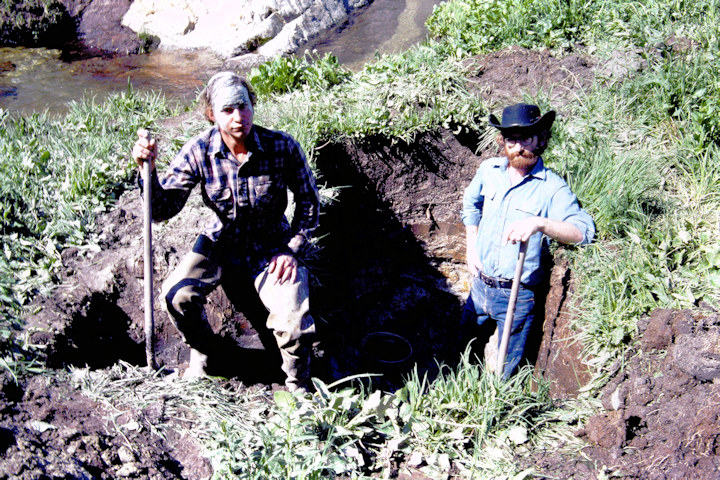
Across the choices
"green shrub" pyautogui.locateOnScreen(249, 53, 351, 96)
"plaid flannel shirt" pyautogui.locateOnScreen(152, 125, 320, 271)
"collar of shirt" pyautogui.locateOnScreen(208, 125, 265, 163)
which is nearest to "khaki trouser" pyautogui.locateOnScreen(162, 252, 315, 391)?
"plaid flannel shirt" pyautogui.locateOnScreen(152, 125, 320, 271)

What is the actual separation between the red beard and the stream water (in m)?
3.95

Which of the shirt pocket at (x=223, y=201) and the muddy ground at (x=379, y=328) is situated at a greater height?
the shirt pocket at (x=223, y=201)

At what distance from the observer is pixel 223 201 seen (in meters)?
3.05

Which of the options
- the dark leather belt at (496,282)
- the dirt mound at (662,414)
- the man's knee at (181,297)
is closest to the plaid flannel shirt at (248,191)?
the man's knee at (181,297)

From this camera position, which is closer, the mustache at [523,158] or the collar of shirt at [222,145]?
the collar of shirt at [222,145]

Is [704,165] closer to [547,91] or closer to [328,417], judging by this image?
[547,91]

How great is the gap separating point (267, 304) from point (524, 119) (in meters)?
1.69

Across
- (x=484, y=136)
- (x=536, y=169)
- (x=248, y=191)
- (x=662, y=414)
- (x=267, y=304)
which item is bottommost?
(x=662, y=414)

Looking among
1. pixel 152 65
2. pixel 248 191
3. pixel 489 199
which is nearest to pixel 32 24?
pixel 152 65

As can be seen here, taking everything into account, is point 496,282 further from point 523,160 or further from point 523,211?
point 523,160

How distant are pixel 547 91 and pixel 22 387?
14.4ft

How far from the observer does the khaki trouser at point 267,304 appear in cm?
298

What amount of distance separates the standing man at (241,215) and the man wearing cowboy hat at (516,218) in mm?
1020

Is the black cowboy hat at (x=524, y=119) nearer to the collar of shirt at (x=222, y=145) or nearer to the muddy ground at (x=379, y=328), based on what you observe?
the muddy ground at (x=379, y=328)
